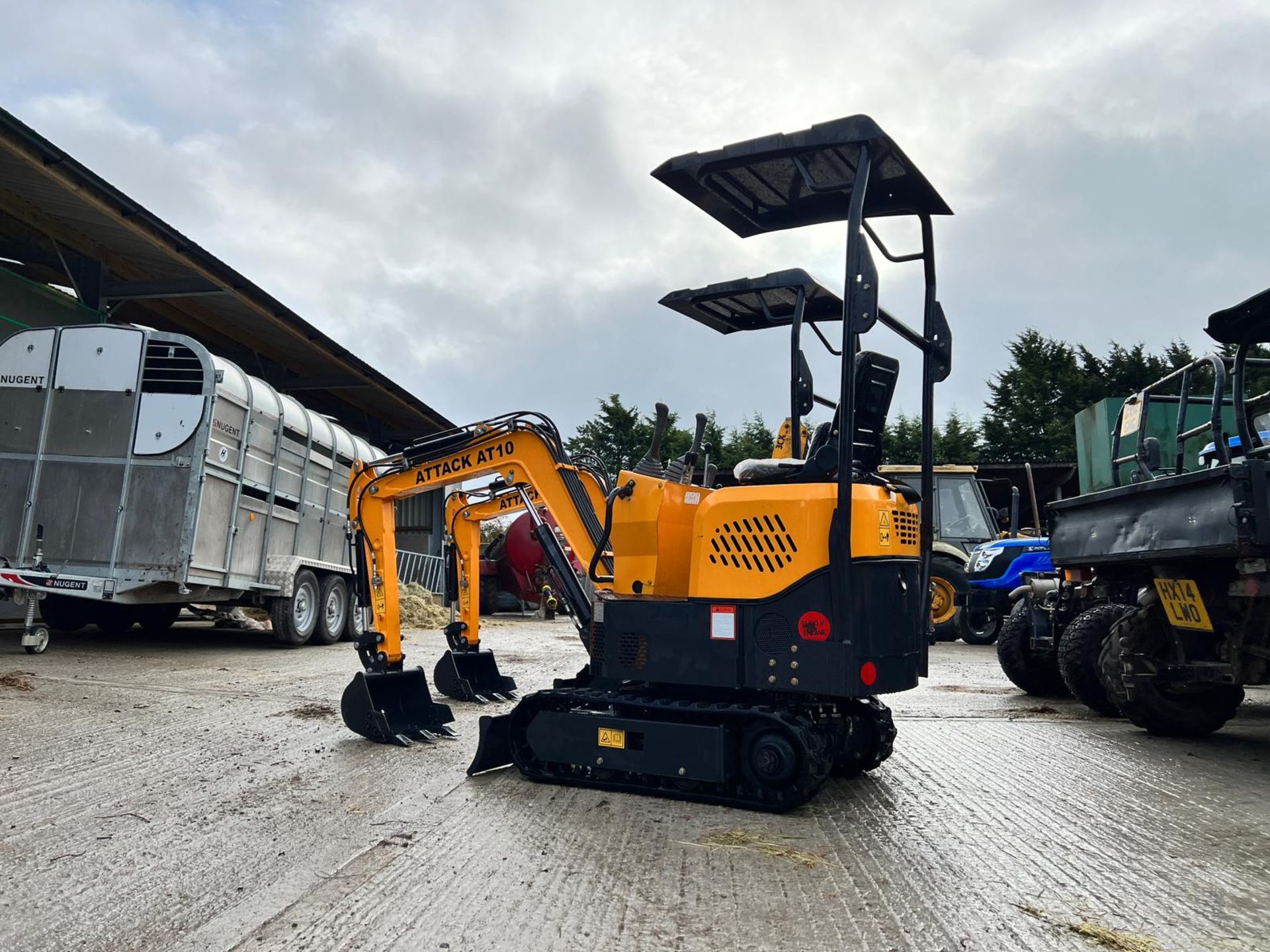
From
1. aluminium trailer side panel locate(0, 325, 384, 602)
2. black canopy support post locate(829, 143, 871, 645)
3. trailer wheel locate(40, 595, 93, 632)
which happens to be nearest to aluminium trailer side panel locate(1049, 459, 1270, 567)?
black canopy support post locate(829, 143, 871, 645)

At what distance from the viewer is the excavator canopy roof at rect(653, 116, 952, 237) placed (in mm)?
4590

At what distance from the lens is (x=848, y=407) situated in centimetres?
445

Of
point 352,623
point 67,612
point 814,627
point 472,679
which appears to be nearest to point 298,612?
point 352,623

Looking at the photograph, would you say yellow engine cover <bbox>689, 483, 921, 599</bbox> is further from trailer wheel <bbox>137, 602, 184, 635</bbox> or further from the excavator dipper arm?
trailer wheel <bbox>137, 602, 184, 635</bbox>

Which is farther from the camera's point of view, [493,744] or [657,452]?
[493,744]

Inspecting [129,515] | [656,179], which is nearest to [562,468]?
[656,179]

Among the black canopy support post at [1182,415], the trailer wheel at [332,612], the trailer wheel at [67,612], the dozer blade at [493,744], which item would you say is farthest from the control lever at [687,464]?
the trailer wheel at [67,612]

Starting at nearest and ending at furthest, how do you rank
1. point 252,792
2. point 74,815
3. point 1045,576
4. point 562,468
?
point 74,815, point 252,792, point 562,468, point 1045,576

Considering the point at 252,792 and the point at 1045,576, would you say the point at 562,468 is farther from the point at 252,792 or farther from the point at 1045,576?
the point at 1045,576

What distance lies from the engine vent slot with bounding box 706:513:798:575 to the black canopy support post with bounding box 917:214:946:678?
77 cm

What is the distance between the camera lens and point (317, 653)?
1172 centimetres

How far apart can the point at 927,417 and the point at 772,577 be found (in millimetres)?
1109

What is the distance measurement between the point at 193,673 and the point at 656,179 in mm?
6945

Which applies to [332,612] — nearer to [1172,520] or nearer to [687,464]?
[687,464]
